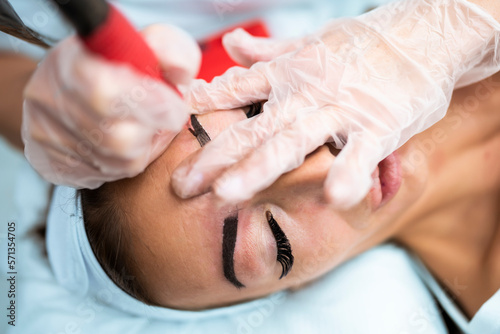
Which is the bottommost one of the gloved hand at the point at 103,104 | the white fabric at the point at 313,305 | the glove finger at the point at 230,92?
the white fabric at the point at 313,305

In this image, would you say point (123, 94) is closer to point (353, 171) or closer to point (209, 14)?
point (353, 171)

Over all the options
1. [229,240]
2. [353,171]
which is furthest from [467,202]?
[229,240]

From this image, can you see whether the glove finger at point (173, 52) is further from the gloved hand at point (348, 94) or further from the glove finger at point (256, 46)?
the glove finger at point (256, 46)

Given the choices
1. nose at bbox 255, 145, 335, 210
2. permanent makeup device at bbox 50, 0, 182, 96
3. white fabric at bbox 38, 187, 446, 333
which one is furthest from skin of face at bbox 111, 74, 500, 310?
permanent makeup device at bbox 50, 0, 182, 96

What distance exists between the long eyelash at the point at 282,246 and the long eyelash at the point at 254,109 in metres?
0.24

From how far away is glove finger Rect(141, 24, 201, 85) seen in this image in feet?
2.13

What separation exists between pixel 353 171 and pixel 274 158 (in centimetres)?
15

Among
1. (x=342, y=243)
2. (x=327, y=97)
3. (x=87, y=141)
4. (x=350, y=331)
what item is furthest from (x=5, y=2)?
(x=350, y=331)

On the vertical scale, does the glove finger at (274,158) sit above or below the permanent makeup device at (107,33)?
below

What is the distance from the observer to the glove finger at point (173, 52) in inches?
25.5

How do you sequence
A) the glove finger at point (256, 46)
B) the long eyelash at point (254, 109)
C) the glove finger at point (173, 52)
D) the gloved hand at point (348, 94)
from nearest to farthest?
1. the glove finger at point (173, 52)
2. the gloved hand at point (348, 94)
3. the long eyelash at point (254, 109)
4. the glove finger at point (256, 46)

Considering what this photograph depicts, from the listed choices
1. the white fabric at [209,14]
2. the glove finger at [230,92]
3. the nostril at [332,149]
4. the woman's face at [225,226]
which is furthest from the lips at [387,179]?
the white fabric at [209,14]

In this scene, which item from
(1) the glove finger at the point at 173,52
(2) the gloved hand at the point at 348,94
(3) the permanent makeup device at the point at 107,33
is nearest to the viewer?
(3) the permanent makeup device at the point at 107,33

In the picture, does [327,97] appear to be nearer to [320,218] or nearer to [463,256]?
[320,218]
